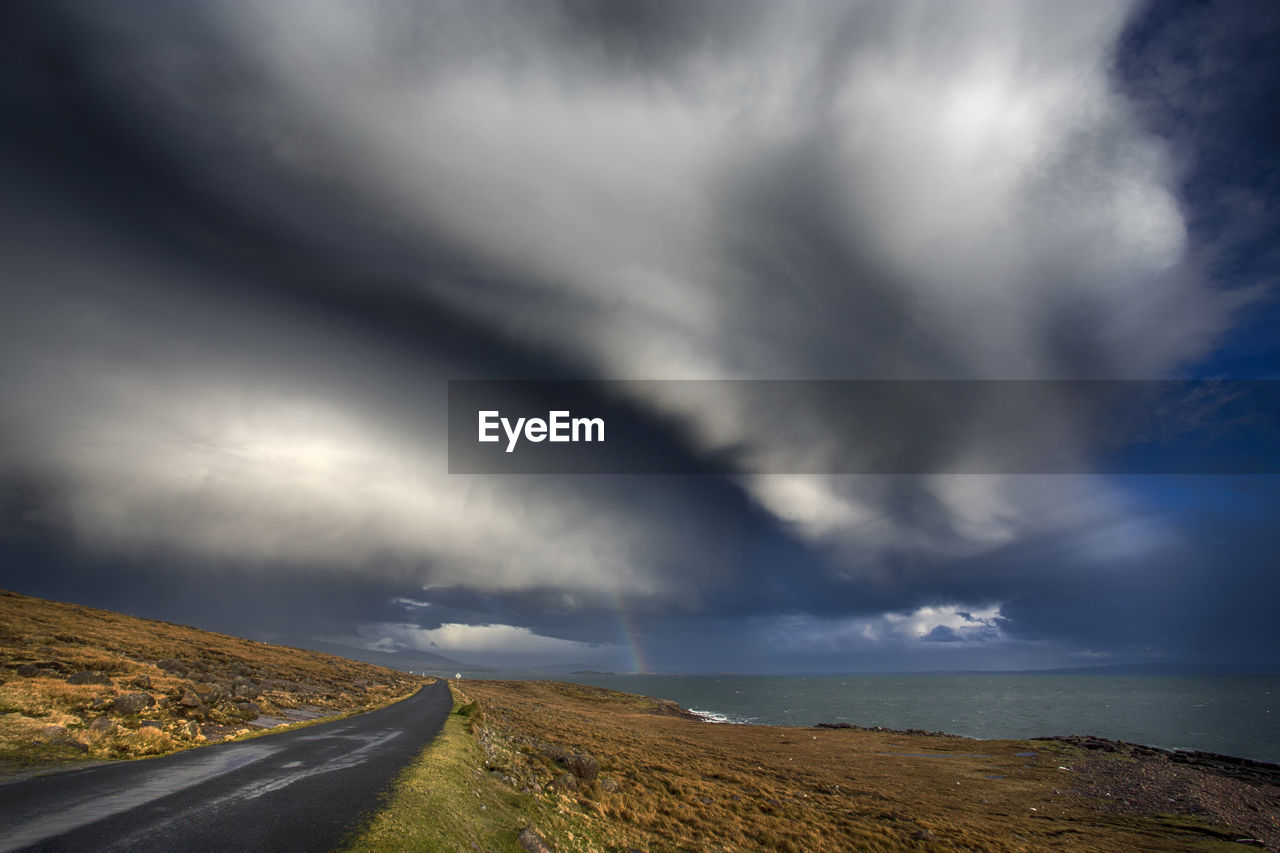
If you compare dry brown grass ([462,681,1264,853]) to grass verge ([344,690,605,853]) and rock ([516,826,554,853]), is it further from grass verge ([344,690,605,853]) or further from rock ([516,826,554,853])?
rock ([516,826,554,853])

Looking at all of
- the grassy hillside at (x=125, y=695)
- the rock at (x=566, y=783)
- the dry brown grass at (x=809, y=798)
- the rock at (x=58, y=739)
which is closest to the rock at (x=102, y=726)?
the grassy hillside at (x=125, y=695)

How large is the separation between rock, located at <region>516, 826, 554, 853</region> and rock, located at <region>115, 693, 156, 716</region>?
1876 centimetres

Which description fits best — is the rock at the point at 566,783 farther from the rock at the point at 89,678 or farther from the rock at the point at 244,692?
the rock at the point at 89,678

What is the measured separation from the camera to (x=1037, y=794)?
1580 inches

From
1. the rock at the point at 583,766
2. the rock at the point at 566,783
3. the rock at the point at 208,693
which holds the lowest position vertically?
the rock at the point at 583,766

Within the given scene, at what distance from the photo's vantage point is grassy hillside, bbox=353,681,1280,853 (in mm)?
16969

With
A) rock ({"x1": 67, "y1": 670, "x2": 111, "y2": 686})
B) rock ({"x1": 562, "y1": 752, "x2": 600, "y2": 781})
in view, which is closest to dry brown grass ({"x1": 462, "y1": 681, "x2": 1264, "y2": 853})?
rock ({"x1": 562, "y1": 752, "x2": 600, "y2": 781})

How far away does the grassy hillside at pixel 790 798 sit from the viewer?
55.7 ft

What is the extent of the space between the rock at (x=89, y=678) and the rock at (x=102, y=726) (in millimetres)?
10455

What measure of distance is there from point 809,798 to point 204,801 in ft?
102

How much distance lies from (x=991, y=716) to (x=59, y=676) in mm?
155368

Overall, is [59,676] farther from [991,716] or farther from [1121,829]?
[991,716]

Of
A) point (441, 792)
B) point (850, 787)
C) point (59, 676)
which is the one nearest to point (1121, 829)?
point (850, 787)

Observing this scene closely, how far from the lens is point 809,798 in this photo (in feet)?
104
